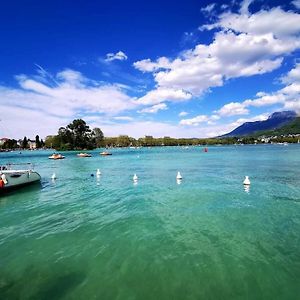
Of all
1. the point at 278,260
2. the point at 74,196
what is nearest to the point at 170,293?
the point at 278,260

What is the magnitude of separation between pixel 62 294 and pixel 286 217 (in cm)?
1443

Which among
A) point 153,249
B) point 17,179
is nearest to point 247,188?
point 153,249

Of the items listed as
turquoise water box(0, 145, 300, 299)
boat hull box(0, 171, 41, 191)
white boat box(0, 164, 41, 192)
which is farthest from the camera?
boat hull box(0, 171, 41, 191)

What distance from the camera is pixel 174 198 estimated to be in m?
25.8

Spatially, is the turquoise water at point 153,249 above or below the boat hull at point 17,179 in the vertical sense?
below

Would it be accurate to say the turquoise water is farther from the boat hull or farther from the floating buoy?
the boat hull

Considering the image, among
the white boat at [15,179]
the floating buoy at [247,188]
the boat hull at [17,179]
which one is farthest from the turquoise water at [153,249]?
the boat hull at [17,179]

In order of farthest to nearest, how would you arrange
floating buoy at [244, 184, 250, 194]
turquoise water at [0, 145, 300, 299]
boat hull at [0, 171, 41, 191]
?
boat hull at [0, 171, 41, 191]
floating buoy at [244, 184, 250, 194]
turquoise water at [0, 145, 300, 299]

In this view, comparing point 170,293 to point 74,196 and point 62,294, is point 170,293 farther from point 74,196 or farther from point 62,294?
point 74,196

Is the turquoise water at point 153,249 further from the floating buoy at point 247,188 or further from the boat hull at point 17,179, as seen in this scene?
the boat hull at point 17,179

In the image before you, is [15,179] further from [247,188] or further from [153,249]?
[247,188]

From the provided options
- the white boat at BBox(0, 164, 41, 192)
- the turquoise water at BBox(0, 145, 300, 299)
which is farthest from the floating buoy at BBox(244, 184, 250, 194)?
the white boat at BBox(0, 164, 41, 192)

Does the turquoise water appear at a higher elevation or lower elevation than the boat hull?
lower

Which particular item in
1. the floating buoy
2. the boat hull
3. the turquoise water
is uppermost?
the boat hull
